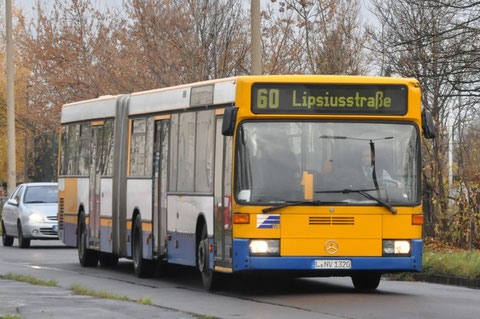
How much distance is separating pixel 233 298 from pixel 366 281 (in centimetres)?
246

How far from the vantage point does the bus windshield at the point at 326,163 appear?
51.6ft

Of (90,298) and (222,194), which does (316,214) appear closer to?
(222,194)

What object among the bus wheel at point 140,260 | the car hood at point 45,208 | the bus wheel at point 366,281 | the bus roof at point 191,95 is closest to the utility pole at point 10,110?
the car hood at point 45,208

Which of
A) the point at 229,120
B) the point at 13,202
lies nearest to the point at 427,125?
the point at 229,120

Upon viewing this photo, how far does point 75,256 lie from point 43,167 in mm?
46383

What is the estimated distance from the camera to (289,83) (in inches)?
633

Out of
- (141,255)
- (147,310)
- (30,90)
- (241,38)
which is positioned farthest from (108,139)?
(30,90)

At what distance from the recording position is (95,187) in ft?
75.9

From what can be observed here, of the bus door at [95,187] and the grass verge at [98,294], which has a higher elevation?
the bus door at [95,187]

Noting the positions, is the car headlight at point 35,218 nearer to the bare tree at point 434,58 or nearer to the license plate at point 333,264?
the bare tree at point 434,58

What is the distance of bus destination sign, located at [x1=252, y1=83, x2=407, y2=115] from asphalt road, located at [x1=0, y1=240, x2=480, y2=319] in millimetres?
2348

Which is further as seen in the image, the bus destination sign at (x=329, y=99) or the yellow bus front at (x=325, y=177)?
the bus destination sign at (x=329, y=99)

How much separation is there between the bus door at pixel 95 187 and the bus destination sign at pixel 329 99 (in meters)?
7.61

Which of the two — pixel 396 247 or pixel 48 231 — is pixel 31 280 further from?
pixel 48 231
